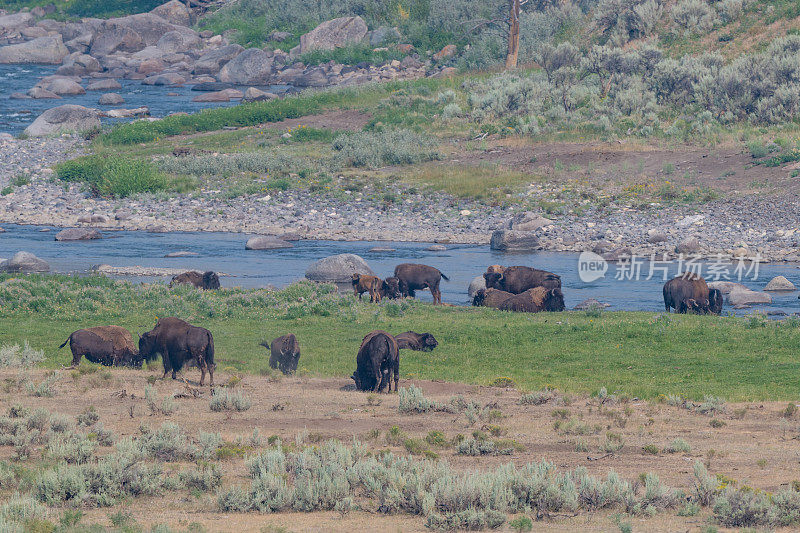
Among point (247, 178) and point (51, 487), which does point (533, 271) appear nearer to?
point (51, 487)

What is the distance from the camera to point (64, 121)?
163 feet

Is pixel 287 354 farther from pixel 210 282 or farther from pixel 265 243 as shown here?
pixel 265 243

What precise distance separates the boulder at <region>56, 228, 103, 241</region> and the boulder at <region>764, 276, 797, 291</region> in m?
20.8

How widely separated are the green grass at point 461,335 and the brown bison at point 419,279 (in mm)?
943

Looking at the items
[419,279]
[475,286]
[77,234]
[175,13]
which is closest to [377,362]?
[419,279]

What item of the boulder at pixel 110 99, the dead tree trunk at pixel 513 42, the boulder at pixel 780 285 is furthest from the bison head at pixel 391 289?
the boulder at pixel 110 99

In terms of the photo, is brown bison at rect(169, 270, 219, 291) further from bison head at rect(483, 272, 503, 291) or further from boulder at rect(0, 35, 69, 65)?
boulder at rect(0, 35, 69, 65)

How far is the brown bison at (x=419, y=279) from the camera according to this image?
926 inches

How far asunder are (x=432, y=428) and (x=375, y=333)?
2.50 m

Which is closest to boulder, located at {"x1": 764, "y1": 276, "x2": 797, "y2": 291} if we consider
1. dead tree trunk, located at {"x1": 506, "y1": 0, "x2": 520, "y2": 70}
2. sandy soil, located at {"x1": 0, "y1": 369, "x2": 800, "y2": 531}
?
sandy soil, located at {"x1": 0, "y1": 369, "x2": 800, "y2": 531}

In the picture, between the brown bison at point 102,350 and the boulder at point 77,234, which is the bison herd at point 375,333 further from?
the boulder at point 77,234

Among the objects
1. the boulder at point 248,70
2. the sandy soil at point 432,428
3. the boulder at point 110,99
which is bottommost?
the sandy soil at point 432,428

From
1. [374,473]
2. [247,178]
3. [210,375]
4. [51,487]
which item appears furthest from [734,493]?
[247,178]

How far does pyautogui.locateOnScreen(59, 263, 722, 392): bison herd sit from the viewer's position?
14.2 metres
